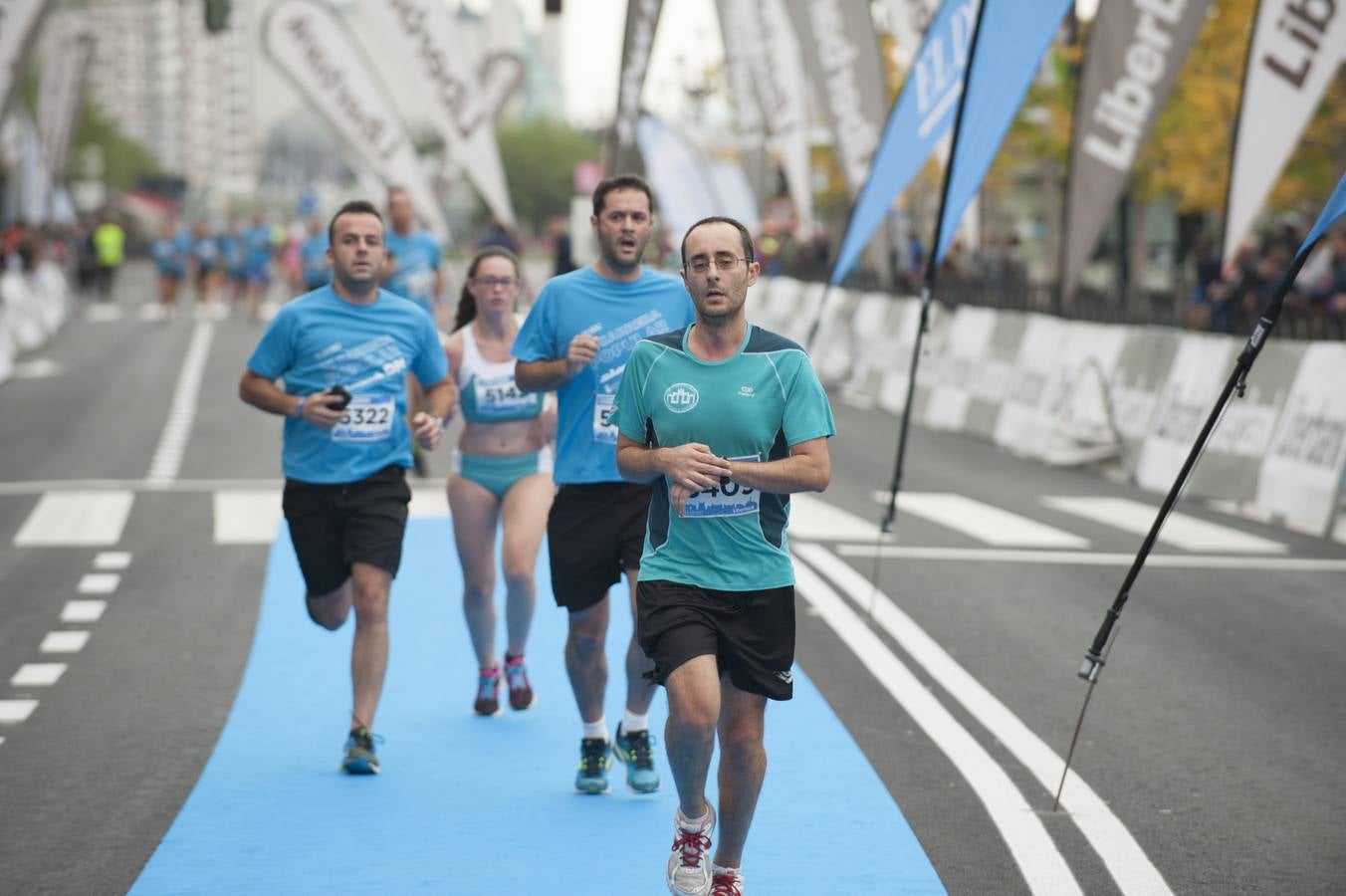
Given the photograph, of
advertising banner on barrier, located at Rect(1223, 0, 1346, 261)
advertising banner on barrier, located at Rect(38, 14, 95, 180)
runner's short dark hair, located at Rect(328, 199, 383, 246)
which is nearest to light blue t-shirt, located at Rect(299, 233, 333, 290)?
advertising banner on barrier, located at Rect(1223, 0, 1346, 261)

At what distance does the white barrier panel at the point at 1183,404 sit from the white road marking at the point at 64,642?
368 inches

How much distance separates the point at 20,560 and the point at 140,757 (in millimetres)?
5197

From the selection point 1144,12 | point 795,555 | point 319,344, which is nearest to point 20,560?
point 795,555

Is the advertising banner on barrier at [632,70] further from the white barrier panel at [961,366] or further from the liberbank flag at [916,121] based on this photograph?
the liberbank flag at [916,121]

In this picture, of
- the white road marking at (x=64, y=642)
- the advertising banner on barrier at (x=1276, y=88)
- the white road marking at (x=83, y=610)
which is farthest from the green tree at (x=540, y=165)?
the white road marking at (x=64, y=642)

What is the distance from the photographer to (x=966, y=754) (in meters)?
7.30

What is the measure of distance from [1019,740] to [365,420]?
2.87m

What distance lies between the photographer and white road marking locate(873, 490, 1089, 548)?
43.1ft

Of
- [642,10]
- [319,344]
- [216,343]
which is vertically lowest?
[216,343]

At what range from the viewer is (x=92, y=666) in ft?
29.5

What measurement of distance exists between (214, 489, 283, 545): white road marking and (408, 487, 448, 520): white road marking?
40.2 inches

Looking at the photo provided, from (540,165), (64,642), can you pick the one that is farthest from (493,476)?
(540,165)

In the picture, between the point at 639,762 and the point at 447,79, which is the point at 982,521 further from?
the point at 447,79

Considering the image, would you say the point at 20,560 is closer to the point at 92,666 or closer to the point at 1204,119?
the point at 92,666
